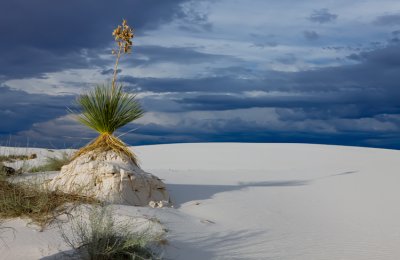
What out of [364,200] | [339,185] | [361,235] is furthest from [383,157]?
[361,235]

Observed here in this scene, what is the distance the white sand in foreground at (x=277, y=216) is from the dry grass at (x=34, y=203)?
0.72 feet

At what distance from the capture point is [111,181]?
30.9ft

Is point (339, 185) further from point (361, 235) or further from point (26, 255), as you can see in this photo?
point (26, 255)

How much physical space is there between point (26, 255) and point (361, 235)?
5.91m

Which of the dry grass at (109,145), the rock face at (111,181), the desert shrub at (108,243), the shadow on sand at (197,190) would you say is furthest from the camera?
the shadow on sand at (197,190)

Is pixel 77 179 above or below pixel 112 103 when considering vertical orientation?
below

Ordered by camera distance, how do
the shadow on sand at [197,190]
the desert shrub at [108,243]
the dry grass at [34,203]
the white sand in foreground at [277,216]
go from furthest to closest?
1. the shadow on sand at [197,190]
2. the white sand in foreground at [277,216]
3. the dry grass at [34,203]
4. the desert shrub at [108,243]

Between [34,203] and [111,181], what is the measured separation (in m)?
2.03

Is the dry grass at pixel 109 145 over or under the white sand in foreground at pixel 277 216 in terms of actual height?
over

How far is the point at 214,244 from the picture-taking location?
25.0 feet

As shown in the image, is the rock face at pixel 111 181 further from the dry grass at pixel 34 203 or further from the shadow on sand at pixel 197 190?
the dry grass at pixel 34 203

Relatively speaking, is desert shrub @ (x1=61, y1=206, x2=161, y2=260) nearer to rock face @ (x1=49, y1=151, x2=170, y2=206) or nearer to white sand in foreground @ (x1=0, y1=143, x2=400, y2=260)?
white sand in foreground @ (x1=0, y1=143, x2=400, y2=260)

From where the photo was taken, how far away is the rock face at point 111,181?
9330 mm

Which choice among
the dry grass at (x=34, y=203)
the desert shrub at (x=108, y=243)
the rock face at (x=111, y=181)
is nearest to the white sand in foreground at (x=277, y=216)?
the dry grass at (x=34, y=203)
